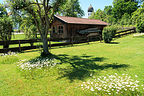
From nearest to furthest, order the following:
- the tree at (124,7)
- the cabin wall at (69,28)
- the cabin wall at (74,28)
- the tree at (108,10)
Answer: the cabin wall at (69,28)
the cabin wall at (74,28)
the tree at (124,7)
the tree at (108,10)

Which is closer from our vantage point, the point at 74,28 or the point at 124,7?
the point at 74,28

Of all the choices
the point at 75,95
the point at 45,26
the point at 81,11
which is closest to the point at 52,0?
the point at 45,26

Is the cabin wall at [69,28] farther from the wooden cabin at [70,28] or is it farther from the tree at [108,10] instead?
the tree at [108,10]

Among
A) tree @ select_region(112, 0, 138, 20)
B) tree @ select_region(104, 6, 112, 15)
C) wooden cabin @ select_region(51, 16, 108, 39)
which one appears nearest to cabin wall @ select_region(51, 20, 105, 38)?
wooden cabin @ select_region(51, 16, 108, 39)

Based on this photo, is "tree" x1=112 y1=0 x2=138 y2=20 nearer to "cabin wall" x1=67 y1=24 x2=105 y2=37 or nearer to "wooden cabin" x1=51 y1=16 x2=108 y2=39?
"wooden cabin" x1=51 y1=16 x2=108 y2=39

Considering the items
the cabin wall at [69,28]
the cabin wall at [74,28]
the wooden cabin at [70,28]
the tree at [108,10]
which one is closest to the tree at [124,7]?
the tree at [108,10]

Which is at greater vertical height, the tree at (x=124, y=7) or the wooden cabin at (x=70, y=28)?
the tree at (x=124, y=7)

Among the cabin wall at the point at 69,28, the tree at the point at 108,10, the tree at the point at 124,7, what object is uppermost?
the tree at the point at 108,10

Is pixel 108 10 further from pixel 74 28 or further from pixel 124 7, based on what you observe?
pixel 74 28

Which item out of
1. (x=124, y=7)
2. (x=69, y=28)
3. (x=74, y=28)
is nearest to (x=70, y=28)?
(x=69, y=28)

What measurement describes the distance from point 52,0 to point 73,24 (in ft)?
44.2

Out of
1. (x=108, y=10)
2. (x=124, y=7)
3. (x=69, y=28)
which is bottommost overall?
(x=69, y=28)

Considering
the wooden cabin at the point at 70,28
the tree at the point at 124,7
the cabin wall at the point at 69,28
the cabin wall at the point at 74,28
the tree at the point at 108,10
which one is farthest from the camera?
the tree at the point at 108,10

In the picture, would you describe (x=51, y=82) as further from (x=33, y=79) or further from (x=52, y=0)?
(x=52, y=0)
